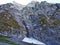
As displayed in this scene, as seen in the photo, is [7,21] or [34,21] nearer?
[7,21]

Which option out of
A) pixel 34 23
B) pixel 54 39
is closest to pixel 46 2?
pixel 34 23

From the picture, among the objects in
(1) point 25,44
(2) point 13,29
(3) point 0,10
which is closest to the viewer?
(1) point 25,44

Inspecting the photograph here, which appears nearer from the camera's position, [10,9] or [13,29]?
[13,29]

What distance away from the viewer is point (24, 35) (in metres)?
25.1

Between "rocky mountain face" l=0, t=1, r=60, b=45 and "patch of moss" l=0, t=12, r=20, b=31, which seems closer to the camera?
"rocky mountain face" l=0, t=1, r=60, b=45

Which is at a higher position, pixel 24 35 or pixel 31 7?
pixel 31 7

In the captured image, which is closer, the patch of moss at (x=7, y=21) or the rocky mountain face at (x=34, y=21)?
the rocky mountain face at (x=34, y=21)

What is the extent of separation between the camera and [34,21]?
26344mm

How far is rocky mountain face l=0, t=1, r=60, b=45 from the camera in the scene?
24859 millimetres

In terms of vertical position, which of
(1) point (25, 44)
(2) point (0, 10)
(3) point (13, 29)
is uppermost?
(2) point (0, 10)

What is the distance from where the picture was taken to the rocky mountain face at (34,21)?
81.6 feet

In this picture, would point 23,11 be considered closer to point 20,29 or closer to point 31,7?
point 31,7

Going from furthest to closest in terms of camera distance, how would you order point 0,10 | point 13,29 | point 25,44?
1. point 0,10
2. point 13,29
3. point 25,44

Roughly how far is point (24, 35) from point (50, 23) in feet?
7.38
